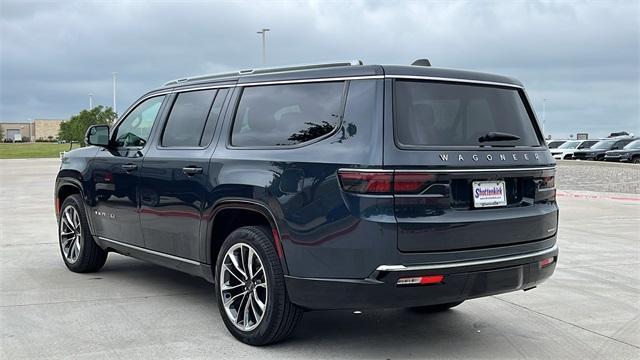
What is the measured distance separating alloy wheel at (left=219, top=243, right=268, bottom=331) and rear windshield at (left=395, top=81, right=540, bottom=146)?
140 cm

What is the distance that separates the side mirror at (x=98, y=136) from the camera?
6.84 m

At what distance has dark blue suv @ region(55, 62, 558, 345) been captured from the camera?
13.9ft

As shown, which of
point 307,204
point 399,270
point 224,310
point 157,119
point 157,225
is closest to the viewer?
point 399,270

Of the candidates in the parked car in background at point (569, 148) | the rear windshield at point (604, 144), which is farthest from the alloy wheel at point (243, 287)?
the parked car in background at point (569, 148)

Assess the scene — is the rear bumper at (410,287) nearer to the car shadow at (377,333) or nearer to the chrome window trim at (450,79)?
the car shadow at (377,333)

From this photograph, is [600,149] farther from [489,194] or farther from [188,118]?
[489,194]

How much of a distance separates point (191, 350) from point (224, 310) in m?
0.43

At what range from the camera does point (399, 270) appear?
13.7 feet

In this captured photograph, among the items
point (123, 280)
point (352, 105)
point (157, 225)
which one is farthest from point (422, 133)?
point (123, 280)

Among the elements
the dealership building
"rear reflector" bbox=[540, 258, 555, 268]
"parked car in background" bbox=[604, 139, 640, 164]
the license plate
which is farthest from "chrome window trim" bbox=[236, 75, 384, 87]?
the dealership building

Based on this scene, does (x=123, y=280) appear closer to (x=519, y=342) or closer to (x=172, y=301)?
(x=172, y=301)

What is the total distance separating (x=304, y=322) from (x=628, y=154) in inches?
1493

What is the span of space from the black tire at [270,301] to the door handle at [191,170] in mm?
681

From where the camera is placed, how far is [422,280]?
4.25m
